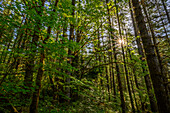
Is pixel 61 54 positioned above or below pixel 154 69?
above

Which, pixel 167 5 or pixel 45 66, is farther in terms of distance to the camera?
pixel 167 5

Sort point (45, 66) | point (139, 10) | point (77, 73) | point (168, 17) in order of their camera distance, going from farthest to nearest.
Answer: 1. point (168, 17)
2. point (77, 73)
3. point (139, 10)
4. point (45, 66)

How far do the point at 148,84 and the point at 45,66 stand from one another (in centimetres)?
980

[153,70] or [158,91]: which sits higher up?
[153,70]

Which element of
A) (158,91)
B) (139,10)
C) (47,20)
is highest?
(139,10)

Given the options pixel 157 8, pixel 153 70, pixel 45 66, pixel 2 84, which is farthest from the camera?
pixel 157 8

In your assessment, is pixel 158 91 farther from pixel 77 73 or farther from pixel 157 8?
pixel 157 8

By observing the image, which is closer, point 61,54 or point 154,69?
point 61,54

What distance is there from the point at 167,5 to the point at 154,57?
1530 centimetres

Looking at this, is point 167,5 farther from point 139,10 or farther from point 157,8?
point 139,10

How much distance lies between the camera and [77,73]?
6.89 metres

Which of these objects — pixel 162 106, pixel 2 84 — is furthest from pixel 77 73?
pixel 162 106

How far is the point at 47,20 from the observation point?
282 centimetres

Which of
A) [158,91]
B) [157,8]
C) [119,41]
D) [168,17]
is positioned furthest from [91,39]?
[168,17]
